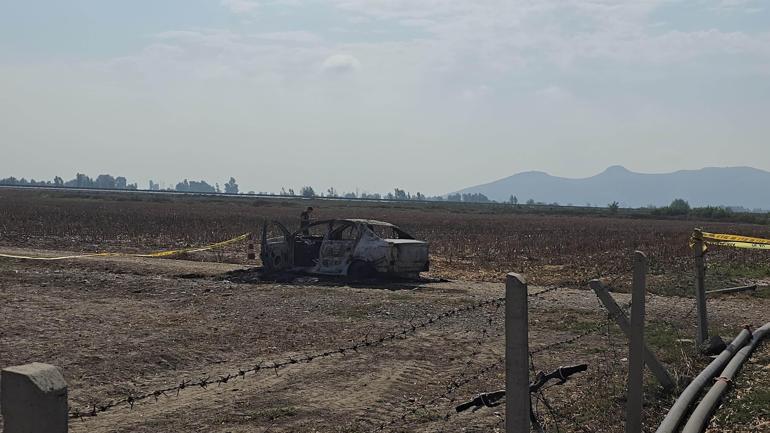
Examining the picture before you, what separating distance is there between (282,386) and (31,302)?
7330 millimetres

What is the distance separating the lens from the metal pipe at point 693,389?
18.3ft

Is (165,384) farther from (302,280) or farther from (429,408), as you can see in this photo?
(302,280)

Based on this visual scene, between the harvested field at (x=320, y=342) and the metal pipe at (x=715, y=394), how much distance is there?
216mm

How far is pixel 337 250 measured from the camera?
1830 centimetres

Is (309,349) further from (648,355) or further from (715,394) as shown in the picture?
(715,394)

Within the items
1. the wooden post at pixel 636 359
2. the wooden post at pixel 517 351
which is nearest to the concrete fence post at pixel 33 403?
the wooden post at pixel 517 351

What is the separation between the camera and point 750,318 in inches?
508

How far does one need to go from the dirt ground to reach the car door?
3.34 ft

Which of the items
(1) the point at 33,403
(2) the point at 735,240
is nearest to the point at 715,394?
(1) the point at 33,403

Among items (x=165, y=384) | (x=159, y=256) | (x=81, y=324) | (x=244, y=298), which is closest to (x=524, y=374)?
(x=165, y=384)

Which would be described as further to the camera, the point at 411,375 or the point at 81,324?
the point at 81,324

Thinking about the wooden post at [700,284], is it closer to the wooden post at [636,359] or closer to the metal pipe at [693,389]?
the metal pipe at [693,389]

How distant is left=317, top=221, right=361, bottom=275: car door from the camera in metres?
18.1

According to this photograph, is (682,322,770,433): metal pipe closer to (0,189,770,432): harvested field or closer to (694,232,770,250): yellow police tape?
(0,189,770,432): harvested field
